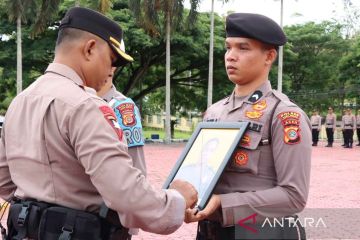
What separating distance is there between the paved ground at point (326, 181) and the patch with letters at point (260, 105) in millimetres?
3440

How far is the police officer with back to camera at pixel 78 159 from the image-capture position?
1653 mm

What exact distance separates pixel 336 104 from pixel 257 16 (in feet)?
87.4

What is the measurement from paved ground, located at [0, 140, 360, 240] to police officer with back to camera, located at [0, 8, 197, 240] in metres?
3.55

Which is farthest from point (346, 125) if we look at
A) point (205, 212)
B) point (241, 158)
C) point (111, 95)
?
point (205, 212)

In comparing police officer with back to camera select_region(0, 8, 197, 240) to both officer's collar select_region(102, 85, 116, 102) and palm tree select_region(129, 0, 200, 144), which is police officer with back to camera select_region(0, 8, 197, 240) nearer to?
officer's collar select_region(102, 85, 116, 102)

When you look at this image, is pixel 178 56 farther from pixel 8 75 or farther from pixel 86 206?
pixel 86 206

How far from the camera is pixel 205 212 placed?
192cm

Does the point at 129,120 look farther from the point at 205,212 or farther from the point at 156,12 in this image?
the point at 156,12

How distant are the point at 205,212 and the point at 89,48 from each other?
775mm

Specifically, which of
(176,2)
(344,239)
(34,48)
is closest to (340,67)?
(176,2)

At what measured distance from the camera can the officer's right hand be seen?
6.14 ft

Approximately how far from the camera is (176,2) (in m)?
18.9

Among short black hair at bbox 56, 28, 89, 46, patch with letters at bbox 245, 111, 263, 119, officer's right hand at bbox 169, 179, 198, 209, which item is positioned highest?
short black hair at bbox 56, 28, 89, 46

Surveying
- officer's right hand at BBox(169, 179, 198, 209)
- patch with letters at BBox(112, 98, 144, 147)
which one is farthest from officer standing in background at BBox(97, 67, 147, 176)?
officer's right hand at BBox(169, 179, 198, 209)
